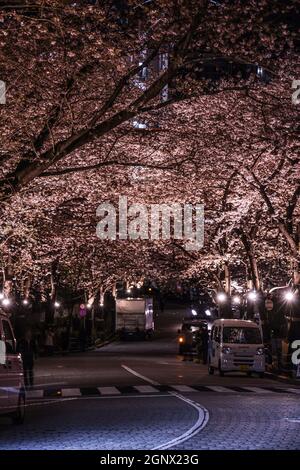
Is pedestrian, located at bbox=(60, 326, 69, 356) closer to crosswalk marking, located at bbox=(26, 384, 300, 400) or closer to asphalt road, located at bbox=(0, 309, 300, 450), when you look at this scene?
asphalt road, located at bbox=(0, 309, 300, 450)

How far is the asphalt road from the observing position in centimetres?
1259

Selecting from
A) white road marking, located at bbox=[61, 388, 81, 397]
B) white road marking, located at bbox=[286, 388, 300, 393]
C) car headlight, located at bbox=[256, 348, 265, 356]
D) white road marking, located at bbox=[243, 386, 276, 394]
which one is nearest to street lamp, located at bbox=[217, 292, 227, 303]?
car headlight, located at bbox=[256, 348, 265, 356]

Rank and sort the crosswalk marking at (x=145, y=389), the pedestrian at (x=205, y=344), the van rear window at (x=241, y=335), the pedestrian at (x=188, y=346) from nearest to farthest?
1. the crosswalk marking at (x=145, y=389)
2. the van rear window at (x=241, y=335)
3. the pedestrian at (x=205, y=344)
4. the pedestrian at (x=188, y=346)

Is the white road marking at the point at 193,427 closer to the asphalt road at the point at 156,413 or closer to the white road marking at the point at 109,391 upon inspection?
the asphalt road at the point at 156,413

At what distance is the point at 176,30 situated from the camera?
19203mm

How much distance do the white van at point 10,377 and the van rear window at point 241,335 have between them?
16.5 m

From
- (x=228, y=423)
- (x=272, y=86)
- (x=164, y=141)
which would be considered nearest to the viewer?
(x=228, y=423)

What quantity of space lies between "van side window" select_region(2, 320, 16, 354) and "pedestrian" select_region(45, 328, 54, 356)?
31.7 m

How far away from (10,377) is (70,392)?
8.26 meters

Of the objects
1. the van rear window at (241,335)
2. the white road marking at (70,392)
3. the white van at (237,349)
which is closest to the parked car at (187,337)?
the white van at (237,349)

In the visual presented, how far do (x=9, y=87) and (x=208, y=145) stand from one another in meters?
7.42

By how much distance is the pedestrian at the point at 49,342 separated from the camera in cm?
4773
